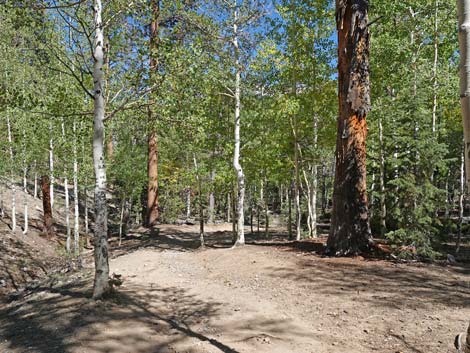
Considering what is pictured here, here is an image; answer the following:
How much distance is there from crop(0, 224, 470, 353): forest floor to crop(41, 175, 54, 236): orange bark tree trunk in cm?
1049

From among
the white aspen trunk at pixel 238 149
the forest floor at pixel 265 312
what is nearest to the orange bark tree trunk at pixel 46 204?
the white aspen trunk at pixel 238 149

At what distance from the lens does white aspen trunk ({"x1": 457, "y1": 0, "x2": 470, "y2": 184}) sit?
175 centimetres

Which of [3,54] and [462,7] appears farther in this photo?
[3,54]

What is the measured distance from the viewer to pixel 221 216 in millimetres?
36000

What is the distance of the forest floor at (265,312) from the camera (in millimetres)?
4594

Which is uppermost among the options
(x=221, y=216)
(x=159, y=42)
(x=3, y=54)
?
(x=3, y=54)

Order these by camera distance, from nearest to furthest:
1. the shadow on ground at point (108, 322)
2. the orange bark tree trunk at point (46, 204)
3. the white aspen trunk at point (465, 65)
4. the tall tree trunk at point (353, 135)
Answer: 1. the white aspen trunk at point (465, 65)
2. the shadow on ground at point (108, 322)
3. the tall tree trunk at point (353, 135)
4. the orange bark tree trunk at point (46, 204)

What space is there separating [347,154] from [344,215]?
1.50 metres

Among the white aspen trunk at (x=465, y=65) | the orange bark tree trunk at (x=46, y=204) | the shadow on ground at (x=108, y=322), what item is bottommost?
the shadow on ground at (x=108, y=322)

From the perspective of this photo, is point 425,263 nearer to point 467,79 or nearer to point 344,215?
point 344,215

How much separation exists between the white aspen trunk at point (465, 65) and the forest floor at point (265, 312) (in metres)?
3.31

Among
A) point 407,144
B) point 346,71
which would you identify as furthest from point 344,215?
point 346,71

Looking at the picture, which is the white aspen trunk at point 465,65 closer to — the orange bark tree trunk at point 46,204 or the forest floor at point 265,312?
the forest floor at point 265,312

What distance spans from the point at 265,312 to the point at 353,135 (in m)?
5.07
